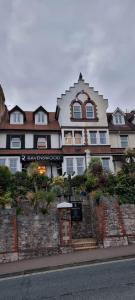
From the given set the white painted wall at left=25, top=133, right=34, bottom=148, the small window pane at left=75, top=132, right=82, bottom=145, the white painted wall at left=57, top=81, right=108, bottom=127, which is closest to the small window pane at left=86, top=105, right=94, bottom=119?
the white painted wall at left=57, top=81, right=108, bottom=127

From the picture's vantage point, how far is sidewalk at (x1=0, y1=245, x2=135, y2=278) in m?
10.1

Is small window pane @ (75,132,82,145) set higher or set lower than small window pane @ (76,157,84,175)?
higher

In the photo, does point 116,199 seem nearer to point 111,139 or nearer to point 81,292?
point 81,292

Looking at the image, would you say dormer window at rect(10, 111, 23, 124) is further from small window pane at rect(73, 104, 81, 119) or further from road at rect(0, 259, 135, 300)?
road at rect(0, 259, 135, 300)

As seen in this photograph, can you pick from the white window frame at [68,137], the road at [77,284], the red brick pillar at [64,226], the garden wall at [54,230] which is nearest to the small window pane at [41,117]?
the white window frame at [68,137]

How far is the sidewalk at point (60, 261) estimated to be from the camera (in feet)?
33.2

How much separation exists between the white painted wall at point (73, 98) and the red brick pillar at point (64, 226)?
15.5 m

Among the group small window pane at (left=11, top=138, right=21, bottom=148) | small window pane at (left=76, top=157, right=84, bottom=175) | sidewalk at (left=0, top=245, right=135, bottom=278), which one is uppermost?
small window pane at (left=11, top=138, right=21, bottom=148)

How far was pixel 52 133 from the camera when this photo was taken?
28.2 m

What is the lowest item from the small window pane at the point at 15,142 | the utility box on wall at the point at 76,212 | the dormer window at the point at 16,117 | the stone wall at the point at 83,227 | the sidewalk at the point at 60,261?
the sidewalk at the point at 60,261

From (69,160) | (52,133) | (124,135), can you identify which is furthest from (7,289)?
(124,135)

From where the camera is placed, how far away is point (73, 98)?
29094mm

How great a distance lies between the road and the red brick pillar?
3.07m

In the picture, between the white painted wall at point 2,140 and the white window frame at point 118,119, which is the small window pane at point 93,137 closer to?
the white window frame at point 118,119
